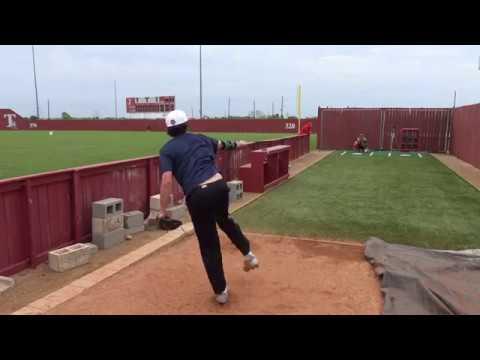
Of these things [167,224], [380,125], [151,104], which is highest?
[151,104]

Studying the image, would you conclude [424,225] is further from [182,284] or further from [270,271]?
[182,284]

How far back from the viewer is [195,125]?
161ft

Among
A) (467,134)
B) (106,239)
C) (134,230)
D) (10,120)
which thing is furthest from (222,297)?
(10,120)

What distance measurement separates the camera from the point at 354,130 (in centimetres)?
2727

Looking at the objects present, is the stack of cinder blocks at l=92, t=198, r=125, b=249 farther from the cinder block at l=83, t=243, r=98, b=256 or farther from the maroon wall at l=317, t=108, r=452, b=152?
the maroon wall at l=317, t=108, r=452, b=152

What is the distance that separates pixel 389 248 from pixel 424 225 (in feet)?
6.71

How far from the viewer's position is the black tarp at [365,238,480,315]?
409cm

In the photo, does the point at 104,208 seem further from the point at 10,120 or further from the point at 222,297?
the point at 10,120

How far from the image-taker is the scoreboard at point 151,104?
64.9 meters

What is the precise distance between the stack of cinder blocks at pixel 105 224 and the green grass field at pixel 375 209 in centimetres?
235

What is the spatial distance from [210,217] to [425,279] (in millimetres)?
2515

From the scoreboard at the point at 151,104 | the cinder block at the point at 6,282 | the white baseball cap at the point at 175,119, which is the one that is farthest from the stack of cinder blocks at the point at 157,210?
the scoreboard at the point at 151,104

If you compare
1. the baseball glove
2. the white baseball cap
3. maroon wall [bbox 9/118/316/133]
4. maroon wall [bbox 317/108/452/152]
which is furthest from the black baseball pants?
maroon wall [bbox 9/118/316/133]

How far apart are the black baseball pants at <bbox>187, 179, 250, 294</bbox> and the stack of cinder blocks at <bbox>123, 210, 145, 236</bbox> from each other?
2.91 m
